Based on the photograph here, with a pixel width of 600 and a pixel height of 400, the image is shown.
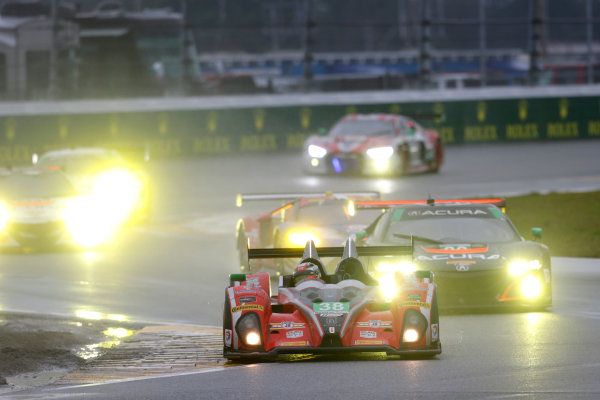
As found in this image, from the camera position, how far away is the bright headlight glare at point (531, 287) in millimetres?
12312

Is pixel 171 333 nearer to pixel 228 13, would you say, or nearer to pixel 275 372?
pixel 275 372

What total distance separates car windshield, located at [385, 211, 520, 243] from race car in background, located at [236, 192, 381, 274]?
4.36 ft

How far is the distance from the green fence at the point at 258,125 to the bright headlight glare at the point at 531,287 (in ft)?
67.2

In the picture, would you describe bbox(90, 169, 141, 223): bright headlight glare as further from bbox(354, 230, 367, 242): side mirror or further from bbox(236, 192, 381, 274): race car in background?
bbox(354, 230, 367, 242): side mirror

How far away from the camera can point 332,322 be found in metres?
9.45

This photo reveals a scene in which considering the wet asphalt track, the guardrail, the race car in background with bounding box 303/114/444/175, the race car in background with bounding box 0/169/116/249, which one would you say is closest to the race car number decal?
the wet asphalt track

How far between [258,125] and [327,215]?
22328mm

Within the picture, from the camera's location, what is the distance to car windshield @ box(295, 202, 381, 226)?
15.6 m

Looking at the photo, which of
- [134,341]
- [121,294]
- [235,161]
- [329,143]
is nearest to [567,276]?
[121,294]

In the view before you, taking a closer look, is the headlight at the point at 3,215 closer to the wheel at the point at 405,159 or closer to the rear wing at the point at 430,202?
the rear wing at the point at 430,202

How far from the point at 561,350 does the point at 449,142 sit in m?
30.7

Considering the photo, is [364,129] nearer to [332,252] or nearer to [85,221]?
[85,221]

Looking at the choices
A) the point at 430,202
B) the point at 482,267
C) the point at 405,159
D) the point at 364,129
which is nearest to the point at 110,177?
the point at 430,202

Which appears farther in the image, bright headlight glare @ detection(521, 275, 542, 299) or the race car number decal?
bright headlight glare @ detection(521, 275, 542, 299)
